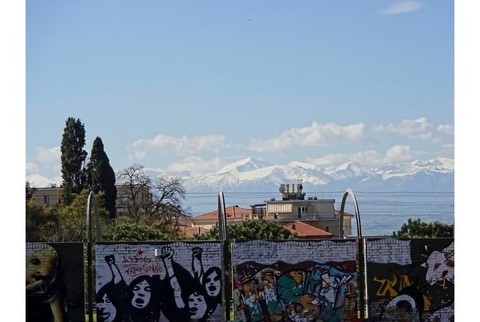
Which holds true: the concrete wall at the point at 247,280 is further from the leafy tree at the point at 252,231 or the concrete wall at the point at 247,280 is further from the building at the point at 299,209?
the building at the point at 299,209

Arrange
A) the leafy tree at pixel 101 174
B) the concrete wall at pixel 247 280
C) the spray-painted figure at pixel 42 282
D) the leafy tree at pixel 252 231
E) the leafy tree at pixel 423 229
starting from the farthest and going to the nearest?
the leafy tree at pixel 101 174 < the leafy tree at pixel 423 229 < the leafy tree at pixel 252 231 < the concrete wall at pixel 247 280 < the spray-painted figure at pixel 42 282

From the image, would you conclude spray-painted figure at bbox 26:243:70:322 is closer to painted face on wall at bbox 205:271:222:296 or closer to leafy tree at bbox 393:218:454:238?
painted face on wall at bbox 205:271:222:296

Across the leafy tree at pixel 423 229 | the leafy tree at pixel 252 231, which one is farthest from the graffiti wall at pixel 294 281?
the leafy tree at pixel 423 229

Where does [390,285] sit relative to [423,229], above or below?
above

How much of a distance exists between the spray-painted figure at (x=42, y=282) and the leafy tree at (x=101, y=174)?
4630 cm

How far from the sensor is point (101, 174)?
6556 cm

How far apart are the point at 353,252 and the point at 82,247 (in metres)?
5.84

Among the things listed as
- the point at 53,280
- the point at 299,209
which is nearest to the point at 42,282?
the point at 53,280

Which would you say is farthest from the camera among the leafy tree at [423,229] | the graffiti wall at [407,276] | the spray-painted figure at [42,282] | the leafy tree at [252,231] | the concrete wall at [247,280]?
the leafy tree at [423,229]

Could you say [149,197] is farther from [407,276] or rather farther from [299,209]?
[407,276]

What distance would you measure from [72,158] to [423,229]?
35907 mm

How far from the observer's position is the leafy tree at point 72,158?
6894cm
